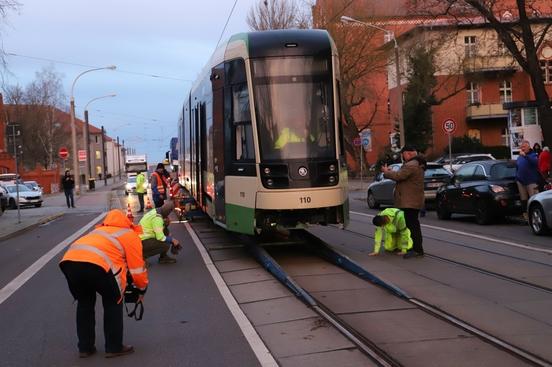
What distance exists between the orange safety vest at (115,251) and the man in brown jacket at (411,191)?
17.6 feet

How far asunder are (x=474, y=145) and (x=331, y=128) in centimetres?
4161

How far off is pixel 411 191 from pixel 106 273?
6.08m

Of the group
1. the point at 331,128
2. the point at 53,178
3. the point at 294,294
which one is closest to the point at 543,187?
the point at 331,128

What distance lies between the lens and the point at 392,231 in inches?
421

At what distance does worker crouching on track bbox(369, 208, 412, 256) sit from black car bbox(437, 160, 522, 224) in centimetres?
494

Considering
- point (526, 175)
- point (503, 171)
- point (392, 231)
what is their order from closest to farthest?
point (392, 231) → point (526, 175) → point (503, 171)

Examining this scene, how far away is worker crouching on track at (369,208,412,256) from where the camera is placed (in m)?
10.4

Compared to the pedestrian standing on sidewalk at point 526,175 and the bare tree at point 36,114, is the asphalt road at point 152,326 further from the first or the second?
the bare tree at point 36,114

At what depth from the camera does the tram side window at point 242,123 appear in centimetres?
977

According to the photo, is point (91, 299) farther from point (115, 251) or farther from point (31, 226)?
point (31, 226)

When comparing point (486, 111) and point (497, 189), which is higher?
point (486, 111)

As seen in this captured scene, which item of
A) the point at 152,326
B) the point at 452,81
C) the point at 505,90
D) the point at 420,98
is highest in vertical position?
the point at 452,81

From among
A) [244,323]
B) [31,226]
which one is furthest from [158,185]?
[244,323]

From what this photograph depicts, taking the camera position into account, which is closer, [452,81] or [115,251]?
[115,251]
